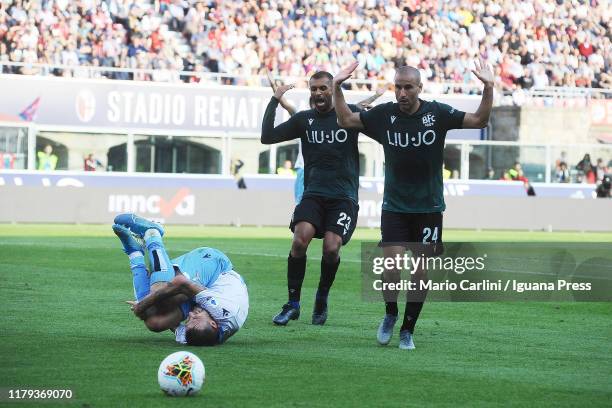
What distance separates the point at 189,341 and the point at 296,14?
3323 centimetres

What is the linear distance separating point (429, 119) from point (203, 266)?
2212 mm

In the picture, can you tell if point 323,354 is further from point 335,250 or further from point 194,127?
point 194,127

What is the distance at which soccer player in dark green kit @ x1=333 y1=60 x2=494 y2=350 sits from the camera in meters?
10.4

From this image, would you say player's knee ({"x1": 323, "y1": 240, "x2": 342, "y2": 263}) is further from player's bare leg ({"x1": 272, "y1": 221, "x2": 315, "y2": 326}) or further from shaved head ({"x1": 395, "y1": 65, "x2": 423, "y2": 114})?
shaved head ({"x1": 395, "y1": 65, "x2": 423, "y2": 114})

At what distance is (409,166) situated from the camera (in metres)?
10.5

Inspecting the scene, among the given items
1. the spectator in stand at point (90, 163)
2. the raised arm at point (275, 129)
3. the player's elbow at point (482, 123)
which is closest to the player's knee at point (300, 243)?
the raised arm at point (275, 129)

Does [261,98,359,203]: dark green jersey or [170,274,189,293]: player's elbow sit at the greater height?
[261,98,359,203]: dark green jersey

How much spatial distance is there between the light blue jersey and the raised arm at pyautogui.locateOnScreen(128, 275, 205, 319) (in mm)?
397

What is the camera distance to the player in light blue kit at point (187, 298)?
33.0 feet

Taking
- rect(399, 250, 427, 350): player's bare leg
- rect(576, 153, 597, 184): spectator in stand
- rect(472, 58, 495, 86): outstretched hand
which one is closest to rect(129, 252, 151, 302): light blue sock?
rect(399, 250, 427, 350): player's bare leg

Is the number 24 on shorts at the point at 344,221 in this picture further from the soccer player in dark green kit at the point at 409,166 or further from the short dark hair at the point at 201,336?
the short dark hair at the point at 201,336

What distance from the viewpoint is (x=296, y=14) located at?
4259 centimetres

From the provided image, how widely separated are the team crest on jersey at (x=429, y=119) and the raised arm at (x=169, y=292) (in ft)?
7.47

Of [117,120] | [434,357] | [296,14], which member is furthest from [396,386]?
[296,14]
